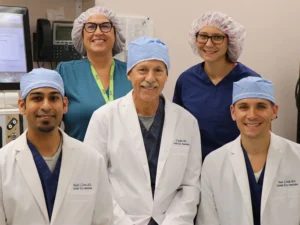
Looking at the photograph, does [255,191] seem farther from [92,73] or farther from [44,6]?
[44,6]

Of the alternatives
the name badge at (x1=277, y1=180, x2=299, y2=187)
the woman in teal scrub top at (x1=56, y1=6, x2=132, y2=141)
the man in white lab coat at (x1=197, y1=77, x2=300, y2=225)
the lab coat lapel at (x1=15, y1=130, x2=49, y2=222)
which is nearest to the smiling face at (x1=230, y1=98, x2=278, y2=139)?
the man in white lab coat at (x1=197, y1=77, x2=300, y2=225)

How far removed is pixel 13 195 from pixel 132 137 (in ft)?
1.82

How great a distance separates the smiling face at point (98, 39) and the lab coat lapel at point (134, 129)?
1.16ft

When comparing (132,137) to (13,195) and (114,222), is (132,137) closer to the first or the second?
(114,222)

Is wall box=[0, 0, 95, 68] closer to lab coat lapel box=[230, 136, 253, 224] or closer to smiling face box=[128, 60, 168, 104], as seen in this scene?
smiling face box=[128, 60, 168, 104]

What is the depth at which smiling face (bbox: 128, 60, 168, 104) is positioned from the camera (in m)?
1.78

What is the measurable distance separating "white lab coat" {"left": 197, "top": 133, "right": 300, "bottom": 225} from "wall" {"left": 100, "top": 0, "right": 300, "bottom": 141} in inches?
41.4

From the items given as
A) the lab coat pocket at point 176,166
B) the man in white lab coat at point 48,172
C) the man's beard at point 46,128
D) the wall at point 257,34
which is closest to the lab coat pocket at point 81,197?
the man in white lab coat at point 48,172

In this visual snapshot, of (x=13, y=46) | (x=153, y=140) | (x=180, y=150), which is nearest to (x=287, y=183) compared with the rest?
(x=180, y=150)

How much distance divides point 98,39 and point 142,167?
2.31ft

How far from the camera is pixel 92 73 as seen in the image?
7.00 feet

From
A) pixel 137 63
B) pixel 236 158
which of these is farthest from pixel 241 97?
pixel 137 63

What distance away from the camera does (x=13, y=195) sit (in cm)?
150

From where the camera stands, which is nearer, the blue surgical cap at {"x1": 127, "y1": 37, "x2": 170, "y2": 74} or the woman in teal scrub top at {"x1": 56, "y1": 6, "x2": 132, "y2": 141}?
the blue surgical cap at {"x1": 127, "y1": 37, "x2": 170, "y2": 74}
